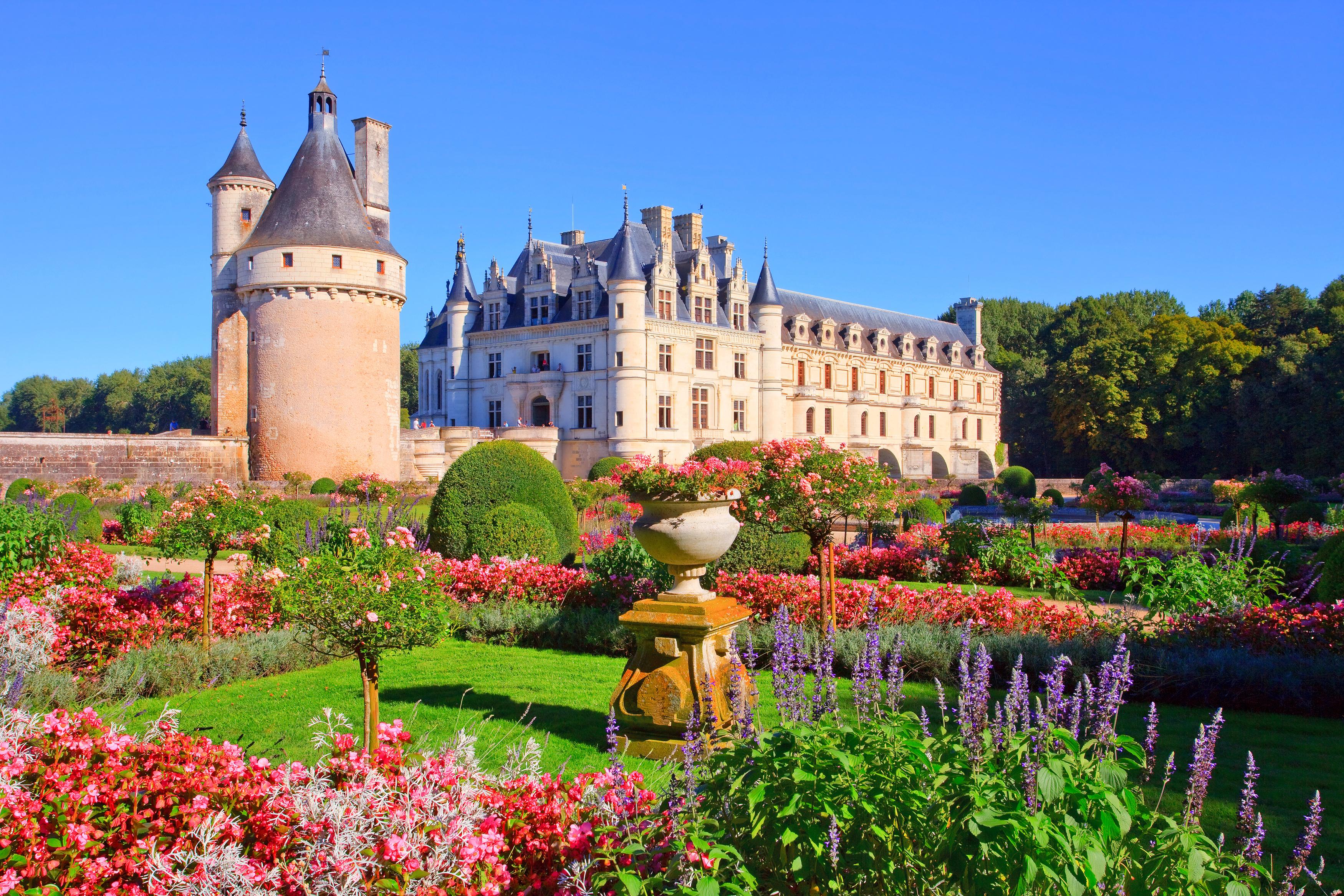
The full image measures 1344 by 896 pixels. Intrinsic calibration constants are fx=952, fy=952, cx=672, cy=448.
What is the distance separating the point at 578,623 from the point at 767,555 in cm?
336

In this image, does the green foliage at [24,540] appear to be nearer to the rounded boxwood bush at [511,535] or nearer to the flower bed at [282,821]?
the rounded boxwood bush at [511,535]

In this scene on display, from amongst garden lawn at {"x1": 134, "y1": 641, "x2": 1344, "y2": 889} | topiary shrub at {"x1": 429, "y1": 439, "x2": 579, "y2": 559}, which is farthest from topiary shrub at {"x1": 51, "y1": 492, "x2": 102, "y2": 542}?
garden lawn at {"x1": 134, "y1": 641, "x2": 1344, "y2": 889}

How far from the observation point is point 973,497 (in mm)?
31328

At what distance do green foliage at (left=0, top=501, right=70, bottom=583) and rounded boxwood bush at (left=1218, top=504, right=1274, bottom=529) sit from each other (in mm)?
16683

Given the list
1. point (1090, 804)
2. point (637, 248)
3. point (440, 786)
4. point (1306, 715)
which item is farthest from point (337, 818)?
point (637, 248)

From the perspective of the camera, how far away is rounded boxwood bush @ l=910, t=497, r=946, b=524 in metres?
19.4

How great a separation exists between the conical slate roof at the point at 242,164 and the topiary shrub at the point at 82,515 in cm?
1110

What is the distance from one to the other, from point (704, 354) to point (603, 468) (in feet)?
26.8

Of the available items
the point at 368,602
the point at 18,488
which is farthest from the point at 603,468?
the point at 368,602

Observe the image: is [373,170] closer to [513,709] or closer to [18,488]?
[18,488]

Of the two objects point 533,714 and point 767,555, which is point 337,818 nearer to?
point 533,714

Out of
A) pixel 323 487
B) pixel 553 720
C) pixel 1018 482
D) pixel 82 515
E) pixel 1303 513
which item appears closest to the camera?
pixel 553 720

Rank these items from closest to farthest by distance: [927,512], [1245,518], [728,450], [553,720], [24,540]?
[553,720] < [24,540] < [728,450] < [1245,518] < [927,512]

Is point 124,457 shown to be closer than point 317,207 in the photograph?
Yes
